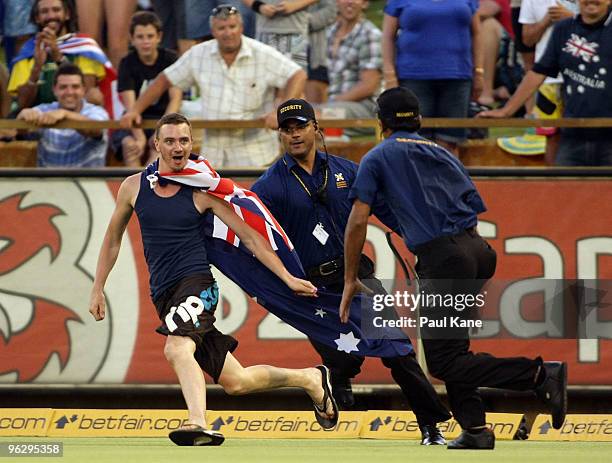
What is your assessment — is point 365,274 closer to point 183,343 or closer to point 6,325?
point 183,343

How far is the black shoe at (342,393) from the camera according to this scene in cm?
1121

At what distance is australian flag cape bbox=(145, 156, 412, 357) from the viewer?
10445 mm

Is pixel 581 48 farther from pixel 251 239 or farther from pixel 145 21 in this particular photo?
pixel 251 239

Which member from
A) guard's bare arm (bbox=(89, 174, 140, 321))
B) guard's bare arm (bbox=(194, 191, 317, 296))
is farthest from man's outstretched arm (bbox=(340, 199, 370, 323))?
guard's bare arm (bbox=(89, 174, 140, 321))

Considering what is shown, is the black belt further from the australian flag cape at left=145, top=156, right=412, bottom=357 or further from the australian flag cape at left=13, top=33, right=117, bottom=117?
the australian flag cape at left=13, top=33, right=117, bottom=117

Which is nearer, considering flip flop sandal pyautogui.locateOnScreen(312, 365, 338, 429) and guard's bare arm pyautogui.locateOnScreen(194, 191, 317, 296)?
guard's bare arm pyautogui.locateOnScreen(194, 191, 317, 296)

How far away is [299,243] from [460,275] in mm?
1710

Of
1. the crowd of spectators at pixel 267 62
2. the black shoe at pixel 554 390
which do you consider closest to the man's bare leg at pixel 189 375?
the black shoe at pixel 554 390

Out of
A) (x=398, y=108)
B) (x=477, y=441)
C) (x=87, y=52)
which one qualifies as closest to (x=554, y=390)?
(x=477, y=441)

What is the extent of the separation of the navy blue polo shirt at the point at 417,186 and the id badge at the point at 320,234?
1228mm

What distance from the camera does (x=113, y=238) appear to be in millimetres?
10219

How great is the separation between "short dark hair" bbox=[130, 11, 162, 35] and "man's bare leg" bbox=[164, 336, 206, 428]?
4.97 metres

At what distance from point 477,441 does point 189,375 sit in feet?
6.28

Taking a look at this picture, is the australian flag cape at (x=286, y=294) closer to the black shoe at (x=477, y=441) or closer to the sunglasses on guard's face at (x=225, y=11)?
the black shoe at (x=477, y=441)
